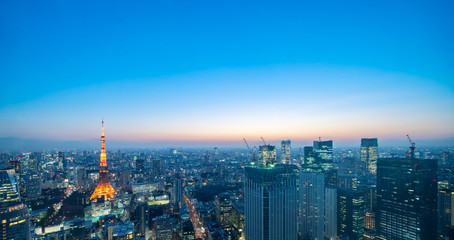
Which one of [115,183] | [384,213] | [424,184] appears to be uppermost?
[424,184]

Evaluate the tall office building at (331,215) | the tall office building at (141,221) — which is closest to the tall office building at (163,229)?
the tall office building at (141,221)

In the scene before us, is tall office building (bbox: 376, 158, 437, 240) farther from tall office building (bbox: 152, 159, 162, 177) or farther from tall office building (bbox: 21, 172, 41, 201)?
tall office building (bbox: 152, 159, 162, 177)

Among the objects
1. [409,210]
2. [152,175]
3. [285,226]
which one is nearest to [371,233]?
[409,210]

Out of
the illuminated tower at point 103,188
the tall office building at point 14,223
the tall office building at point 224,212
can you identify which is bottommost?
the tall office building at point 224,212

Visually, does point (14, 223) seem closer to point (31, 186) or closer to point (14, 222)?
point (14, 222)

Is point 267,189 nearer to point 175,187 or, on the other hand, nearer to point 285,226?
point 285,226

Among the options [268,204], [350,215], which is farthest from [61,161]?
[350,215]

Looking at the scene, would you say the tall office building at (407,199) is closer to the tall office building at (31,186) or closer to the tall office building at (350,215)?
the tall office building at (350,215)

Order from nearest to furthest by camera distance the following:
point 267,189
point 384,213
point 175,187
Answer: point 267,189, point 384,213, point 175,187
